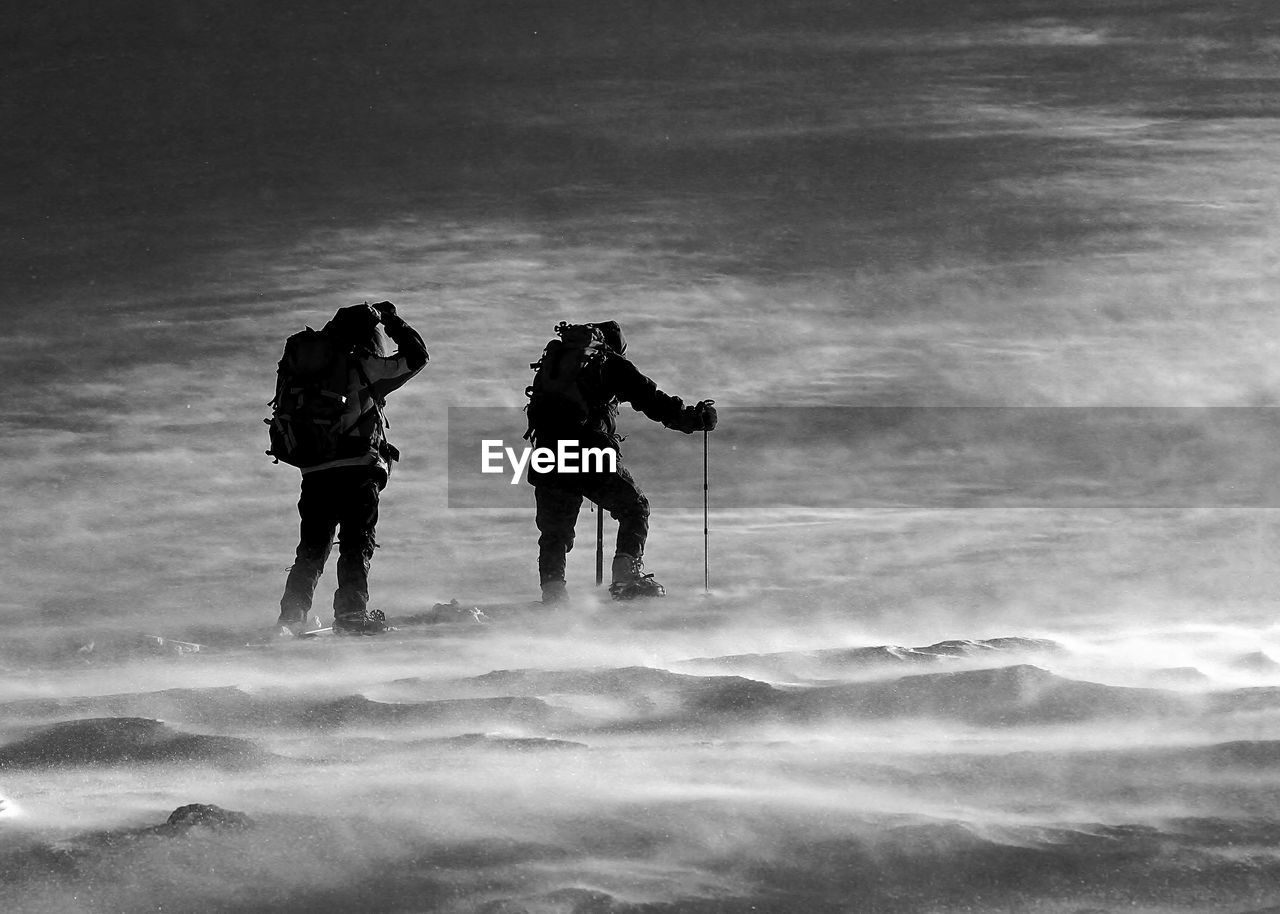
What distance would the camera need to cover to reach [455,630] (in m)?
11.2

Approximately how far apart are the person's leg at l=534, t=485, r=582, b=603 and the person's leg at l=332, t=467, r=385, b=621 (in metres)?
1.45

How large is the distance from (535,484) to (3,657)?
150 inches

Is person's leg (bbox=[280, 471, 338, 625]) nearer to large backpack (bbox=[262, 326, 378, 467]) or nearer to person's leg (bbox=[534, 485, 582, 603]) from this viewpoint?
large backpack (bbox=[262, 326, 378, 467])

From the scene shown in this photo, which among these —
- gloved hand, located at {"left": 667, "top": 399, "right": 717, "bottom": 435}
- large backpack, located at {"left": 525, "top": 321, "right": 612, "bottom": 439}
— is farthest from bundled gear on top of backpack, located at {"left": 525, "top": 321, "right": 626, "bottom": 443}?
gloved hand, located at {"left": 667, "top": 399, "right": 717, "bottom": 435}

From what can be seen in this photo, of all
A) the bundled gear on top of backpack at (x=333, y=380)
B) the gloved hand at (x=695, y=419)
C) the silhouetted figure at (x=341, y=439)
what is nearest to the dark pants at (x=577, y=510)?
the gloved hand at (x=695, y=419)

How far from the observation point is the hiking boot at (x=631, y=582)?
1222 cm

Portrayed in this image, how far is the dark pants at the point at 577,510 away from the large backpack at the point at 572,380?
1.53ft

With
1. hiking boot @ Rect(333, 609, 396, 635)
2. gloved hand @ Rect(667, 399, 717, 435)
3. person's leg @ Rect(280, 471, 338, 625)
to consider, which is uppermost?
gloved hand @ Rect(667, 399, 717, 435)

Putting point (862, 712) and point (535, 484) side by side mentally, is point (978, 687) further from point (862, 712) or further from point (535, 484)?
point (535, 484)

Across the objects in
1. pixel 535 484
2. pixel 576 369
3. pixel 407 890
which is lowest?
pixel 407 890

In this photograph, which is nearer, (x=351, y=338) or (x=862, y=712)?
(x=862, y=712)

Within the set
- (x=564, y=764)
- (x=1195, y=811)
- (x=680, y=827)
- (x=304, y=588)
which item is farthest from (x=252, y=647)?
(x=1195, y=811)

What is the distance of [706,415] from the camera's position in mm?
12336

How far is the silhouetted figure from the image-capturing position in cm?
1109
